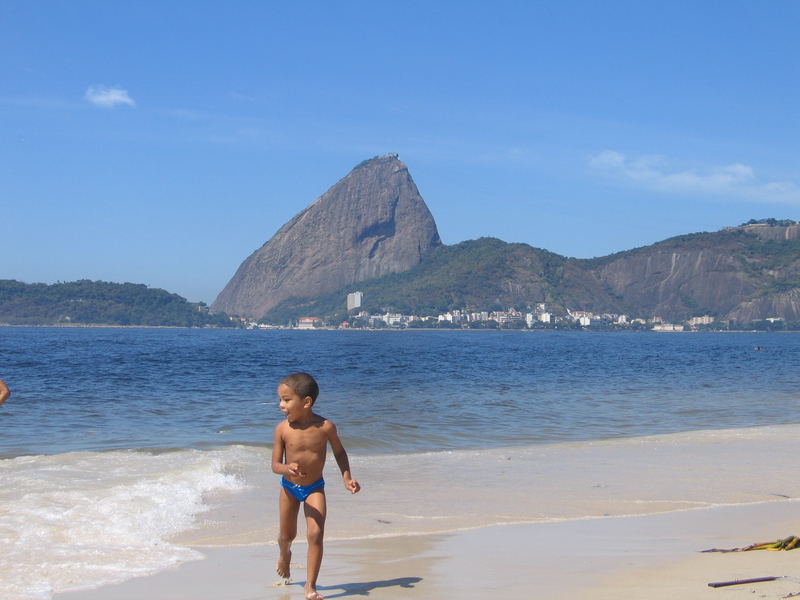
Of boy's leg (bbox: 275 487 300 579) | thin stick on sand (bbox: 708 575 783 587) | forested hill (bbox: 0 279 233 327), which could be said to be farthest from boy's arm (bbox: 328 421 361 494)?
forested hill (bbox: 0 279 233 327)

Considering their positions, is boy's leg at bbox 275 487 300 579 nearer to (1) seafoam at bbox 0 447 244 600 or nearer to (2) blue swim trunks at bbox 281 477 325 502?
(2) blue swim trunks at bbox 281 477 325 502

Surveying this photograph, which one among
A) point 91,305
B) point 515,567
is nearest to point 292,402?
point 515,567

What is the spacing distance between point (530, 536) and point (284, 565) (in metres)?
2.40

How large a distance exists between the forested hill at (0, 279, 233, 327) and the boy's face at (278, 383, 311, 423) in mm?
174431

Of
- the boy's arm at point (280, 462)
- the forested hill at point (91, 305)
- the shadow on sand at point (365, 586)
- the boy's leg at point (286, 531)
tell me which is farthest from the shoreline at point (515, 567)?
the forested hill at point (91, 305)

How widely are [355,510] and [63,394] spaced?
16.1 m

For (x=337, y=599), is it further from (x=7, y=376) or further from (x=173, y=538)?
(x=7, y=376)

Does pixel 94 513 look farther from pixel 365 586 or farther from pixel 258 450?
pixel 258 450

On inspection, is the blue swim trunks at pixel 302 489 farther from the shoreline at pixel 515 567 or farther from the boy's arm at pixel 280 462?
the shoreline at pixel 515 567

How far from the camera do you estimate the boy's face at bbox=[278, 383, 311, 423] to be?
16.6ft

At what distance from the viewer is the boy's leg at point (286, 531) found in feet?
17.1

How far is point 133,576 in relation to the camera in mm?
5469

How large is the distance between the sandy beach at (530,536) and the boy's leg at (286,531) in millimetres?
123

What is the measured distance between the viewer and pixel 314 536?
200 inches
